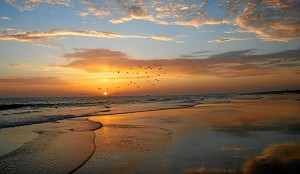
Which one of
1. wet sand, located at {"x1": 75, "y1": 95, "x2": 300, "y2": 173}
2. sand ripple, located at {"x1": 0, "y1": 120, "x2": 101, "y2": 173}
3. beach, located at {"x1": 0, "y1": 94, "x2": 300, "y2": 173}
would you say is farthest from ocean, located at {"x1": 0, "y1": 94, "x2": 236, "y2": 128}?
wet sand, located at {"x1": 75, "y1": 95, "x2": 300, "y2": 173}

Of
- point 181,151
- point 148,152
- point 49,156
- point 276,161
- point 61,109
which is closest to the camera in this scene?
point 276,161

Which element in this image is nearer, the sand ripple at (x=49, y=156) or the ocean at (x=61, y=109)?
the sand ripple at (x=49, y=156)

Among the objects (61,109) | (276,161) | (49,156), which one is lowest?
(61,109)

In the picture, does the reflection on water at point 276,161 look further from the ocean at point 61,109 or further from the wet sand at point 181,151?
the ocean at point 61,109

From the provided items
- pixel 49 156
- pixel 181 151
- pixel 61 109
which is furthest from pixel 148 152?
pixel 61 109

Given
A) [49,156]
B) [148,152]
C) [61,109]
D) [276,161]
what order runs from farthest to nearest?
1. [61,109]
2. [148,152]
3. [49,156]
4. [276,161]

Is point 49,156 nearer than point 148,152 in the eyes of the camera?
Yes

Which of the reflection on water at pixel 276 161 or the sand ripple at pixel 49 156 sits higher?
the reflection on water at pixel 276 161

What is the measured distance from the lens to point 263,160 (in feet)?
32.4

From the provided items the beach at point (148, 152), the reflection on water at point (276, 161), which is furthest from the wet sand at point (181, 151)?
the reflection on water at point (276, 161)

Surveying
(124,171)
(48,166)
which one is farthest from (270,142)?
(48,166)

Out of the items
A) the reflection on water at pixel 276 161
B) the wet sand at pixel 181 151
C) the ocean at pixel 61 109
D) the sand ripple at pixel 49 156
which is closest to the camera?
the reflection on water at pixel 276 161

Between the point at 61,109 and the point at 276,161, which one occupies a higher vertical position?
the point at 276,161

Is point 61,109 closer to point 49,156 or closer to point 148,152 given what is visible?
point 49,156
